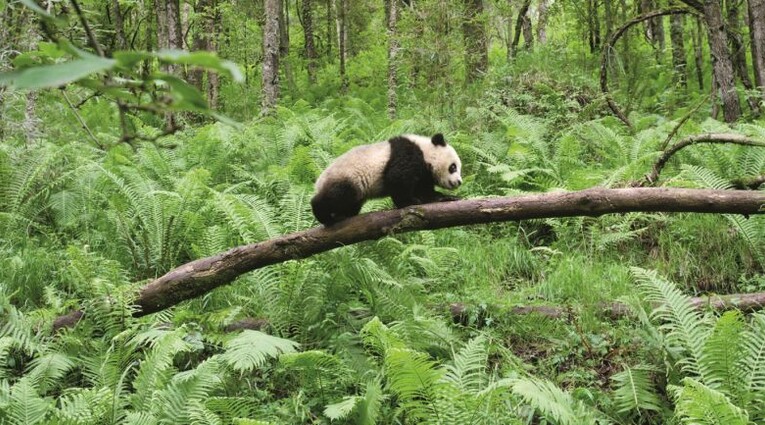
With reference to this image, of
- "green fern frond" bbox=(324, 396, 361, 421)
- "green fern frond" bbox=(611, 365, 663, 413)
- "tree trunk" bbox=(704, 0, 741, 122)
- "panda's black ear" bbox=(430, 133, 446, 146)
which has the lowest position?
"green fern frond" bbox=(611, 365, 663, 413)

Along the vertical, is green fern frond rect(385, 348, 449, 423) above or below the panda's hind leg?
below

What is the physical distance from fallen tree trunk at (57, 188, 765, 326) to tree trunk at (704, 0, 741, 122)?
6460 millimetres

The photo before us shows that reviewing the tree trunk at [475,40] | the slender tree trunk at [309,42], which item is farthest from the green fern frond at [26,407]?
the slender tree trunk at [309,42]

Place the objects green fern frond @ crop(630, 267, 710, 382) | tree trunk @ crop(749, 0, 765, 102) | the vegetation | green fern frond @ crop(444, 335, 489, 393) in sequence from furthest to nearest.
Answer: tree trunk @ crop(749, 0, 765, 102)
green fern frond @ crop(630, 267, 710, 382)
green fern frond @ crop(444, 335, 489, 393)
the vegetation

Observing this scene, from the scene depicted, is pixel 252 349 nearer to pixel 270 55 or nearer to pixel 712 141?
pixel 712 141

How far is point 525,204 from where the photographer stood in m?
5.92

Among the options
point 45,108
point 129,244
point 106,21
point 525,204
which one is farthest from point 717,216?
point 106,21

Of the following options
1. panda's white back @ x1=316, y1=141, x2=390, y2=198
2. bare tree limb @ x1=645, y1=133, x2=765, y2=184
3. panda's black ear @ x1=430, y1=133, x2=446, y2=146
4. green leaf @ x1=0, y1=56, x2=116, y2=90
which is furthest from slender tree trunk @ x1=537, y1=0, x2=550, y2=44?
green leaf @ x1=0, y1=56, x2=116, y2=90

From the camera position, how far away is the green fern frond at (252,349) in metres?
5.19

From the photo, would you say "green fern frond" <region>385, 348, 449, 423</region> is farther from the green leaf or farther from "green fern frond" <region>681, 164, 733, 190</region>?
"green fern frond" <region>681, 164, 733, 190</region>

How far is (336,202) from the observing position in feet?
20.3

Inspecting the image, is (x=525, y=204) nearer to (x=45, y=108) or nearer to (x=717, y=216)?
(x=717, y=216)

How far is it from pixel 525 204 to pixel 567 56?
477 inches

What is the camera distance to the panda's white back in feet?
20.7
